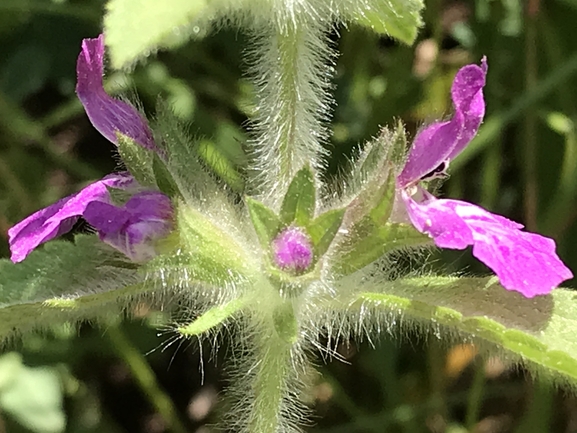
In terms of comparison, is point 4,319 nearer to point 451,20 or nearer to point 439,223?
point 439,223

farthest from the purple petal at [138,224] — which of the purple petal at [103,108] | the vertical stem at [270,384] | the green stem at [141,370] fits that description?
the green stem at [141,370]

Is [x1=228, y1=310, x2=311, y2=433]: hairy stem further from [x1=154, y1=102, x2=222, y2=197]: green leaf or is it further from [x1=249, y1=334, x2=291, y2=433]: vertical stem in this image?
[x1=154, y1=102, x2=222, y2=197]: green leaf

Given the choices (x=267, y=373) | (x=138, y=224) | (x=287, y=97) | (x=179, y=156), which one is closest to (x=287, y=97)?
(x=287, y=97)

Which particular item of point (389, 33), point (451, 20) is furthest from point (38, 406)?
point (451, 20)

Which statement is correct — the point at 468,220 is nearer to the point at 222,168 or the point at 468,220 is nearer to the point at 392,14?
the point at 392,14

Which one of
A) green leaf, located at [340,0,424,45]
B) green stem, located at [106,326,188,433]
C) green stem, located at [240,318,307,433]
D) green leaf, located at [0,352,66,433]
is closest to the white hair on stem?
green leaf, located at [340,0,424,45]

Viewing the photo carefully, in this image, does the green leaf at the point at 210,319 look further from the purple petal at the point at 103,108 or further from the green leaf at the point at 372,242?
the purple petal at the point at 103,108
